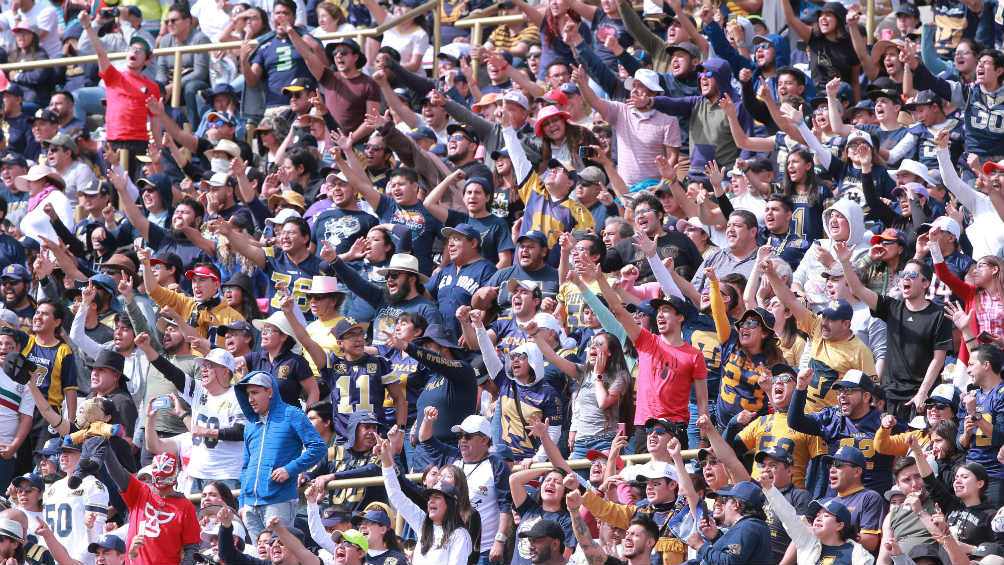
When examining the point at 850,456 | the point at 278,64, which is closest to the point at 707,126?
the point at 278,64

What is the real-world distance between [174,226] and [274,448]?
4200mm

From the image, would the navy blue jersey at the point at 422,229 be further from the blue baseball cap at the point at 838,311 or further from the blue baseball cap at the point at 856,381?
the blue baseball cap at the point at 856,381

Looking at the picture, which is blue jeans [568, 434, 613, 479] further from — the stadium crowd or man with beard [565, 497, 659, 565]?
man with beard [565, 497, 659, 565]

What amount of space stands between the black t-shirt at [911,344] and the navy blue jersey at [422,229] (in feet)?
13.1

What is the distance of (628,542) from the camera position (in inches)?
462

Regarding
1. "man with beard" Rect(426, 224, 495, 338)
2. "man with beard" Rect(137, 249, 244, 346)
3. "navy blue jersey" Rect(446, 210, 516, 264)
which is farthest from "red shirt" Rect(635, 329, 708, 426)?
"man with beard" Rect(137, 249, 244, 346)

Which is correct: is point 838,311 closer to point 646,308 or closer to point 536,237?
point 646,308

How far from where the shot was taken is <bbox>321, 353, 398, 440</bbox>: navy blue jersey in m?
14.3

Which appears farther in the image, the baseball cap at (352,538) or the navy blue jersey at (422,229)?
the navy blue jersey at (422,229)

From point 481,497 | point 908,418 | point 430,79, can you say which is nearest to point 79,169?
point 430,79

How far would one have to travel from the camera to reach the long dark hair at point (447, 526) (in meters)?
12.5

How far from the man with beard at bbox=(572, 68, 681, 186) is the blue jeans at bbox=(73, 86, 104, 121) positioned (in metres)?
6.09

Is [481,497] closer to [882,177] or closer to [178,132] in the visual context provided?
[882,177]

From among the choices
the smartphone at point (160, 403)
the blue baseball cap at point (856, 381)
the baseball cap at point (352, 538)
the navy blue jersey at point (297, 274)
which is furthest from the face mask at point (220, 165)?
the blue baseball cap at point (856, 381)
